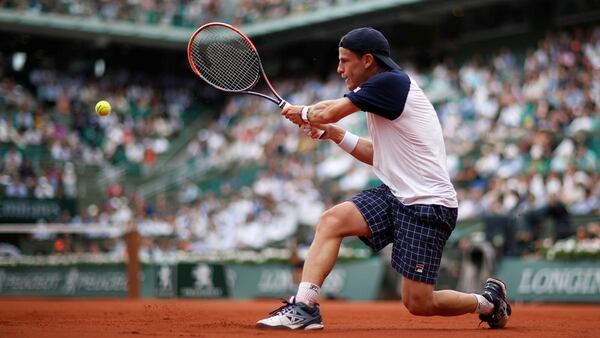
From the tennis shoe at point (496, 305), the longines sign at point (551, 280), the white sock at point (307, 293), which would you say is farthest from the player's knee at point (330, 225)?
the longines sign at point (551, 280)

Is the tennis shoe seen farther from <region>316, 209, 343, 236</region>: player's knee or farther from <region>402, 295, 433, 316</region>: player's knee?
<region>316, 209, 343, 236</region>: player's knee

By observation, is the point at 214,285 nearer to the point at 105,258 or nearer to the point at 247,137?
the point at 105,258

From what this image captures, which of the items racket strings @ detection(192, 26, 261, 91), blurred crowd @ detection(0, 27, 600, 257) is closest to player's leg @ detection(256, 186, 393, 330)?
racket strings @ detection(192, 26, 261, 91)

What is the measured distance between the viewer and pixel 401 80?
6.92 meters

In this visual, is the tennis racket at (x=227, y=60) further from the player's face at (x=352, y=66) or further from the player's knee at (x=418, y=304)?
the player's knee at (x=418, y=304)

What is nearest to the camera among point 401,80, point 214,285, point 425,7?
point 401,80

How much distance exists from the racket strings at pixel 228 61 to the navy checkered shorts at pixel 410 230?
1.74 metres

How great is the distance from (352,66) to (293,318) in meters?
1.86

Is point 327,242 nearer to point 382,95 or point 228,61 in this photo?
point 382,95

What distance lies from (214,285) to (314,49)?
17.3 metres

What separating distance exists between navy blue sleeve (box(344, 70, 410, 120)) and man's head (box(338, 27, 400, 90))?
0.19 metres

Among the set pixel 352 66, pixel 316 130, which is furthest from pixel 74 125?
pixel 352 66

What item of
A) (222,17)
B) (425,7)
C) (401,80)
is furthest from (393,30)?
(401,80)

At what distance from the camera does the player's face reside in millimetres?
7066
